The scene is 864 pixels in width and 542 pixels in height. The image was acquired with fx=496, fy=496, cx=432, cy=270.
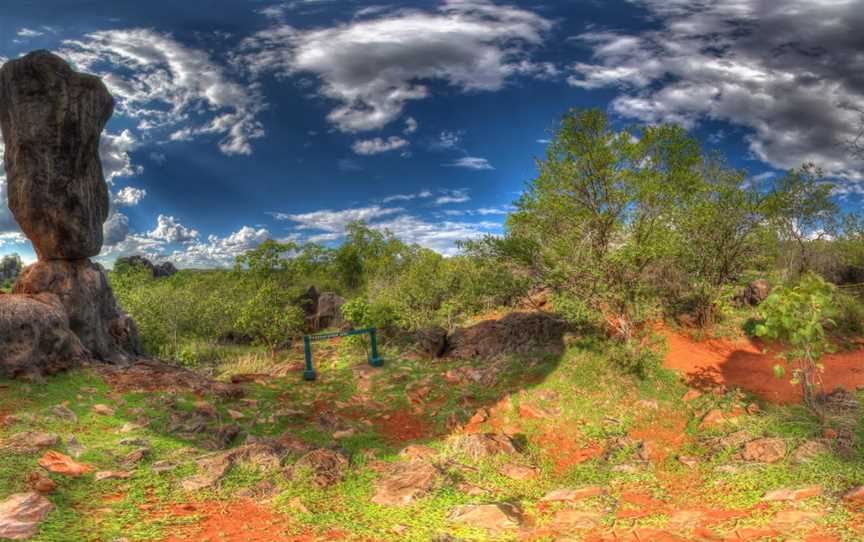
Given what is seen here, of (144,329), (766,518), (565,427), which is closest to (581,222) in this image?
(565,427)

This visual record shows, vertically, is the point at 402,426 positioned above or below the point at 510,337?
below

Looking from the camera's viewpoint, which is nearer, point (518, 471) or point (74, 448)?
point (74, 448)

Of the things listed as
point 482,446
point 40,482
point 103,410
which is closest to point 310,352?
point 103,410

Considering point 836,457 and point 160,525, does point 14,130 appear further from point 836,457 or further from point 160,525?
point 836,457

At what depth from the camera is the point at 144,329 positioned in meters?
16.8

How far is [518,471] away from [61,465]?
5615 mm

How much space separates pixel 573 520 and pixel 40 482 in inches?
219

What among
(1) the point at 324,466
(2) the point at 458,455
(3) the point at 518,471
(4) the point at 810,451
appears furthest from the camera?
(2) the point at 458,455

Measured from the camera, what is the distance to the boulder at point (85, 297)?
1032 centimetres

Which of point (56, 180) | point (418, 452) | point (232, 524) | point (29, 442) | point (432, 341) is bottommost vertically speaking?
point (432, 341)

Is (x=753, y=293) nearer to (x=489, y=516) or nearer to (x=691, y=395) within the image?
(x=691, y=395)

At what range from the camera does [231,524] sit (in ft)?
16.4

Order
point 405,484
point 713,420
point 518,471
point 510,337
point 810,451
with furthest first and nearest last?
point 510,337, point 713,420, point 518,471, point 810,451, point 405,484

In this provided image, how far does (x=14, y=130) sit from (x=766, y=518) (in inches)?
561
